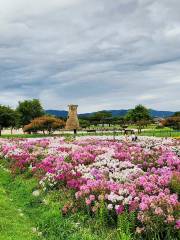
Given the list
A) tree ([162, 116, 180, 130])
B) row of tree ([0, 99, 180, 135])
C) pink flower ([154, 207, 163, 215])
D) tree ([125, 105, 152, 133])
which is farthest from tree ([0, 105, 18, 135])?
pink flower ([154, 207, 163, 215])

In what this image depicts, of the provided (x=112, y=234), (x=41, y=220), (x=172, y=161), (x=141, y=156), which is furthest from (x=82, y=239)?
(x=141, y=156)

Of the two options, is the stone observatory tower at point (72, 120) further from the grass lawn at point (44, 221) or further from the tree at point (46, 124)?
the grass lawn at point (44, 221)

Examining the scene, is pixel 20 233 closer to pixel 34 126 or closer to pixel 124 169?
pixel 124 169

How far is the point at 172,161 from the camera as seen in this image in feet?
51.3

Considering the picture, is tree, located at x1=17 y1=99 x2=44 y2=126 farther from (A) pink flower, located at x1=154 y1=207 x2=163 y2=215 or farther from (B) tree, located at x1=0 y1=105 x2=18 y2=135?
(A) pink flower, located at x1=154 y1=207 x2=163 y2=215

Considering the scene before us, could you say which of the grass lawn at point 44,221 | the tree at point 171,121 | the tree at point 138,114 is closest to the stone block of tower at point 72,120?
the tree at point 171,121

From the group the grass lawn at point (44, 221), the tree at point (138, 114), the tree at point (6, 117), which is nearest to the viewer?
the grass lawn at point (44, 221)

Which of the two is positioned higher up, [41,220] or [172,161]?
[172,161]

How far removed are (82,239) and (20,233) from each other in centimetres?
165

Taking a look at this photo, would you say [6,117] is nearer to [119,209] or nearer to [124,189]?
[124,189]

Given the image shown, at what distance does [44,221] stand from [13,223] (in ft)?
2.51

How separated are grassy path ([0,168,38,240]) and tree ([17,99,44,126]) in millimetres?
80485

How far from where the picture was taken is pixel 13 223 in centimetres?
1140

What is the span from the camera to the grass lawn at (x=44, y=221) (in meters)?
10.2
